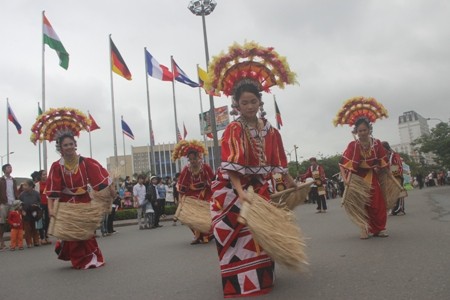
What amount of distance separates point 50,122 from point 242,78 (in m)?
4.01

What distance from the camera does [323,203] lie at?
1537 cm

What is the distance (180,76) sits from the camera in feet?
86.5

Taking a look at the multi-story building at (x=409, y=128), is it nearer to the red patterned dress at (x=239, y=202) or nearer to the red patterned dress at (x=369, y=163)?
the red patterned dress at (x=369, y=163)

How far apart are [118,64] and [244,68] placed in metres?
20.0

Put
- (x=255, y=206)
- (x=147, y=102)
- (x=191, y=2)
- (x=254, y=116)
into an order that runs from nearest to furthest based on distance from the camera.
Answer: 1. (x=255, y=206)
2. (x=254, y=116)
3. (x=191, y=2)
4. (x=147, y=102)

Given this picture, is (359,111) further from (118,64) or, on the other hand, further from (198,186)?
(118,64)

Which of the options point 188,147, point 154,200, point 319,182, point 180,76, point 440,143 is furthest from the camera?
point 440,143

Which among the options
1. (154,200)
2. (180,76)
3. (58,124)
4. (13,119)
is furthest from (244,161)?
(13,119)

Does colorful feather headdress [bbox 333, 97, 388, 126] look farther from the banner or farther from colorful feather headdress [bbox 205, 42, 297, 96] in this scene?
the banner

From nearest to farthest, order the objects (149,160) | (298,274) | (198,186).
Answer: (298,274) → (198,186) → (149,160)

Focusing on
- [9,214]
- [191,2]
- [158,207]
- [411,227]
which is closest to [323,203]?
[158,207]

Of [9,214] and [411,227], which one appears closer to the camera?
[411,227]

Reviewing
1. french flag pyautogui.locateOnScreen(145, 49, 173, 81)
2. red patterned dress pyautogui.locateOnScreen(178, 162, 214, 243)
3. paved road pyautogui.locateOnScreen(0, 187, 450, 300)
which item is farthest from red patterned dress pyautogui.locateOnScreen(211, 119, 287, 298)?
french flag pyautogui.locateOnScreen(145, 49, 173, 81)

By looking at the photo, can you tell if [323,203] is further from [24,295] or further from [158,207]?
[24,295]
